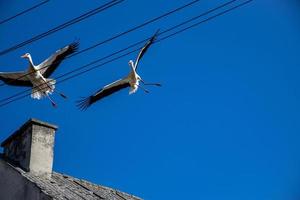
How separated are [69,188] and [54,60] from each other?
231cm

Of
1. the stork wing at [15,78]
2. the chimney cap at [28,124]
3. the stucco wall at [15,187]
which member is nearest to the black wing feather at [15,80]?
the stork wing at [15,78]

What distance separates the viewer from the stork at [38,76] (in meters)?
16.3

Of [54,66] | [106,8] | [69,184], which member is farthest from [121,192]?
[106,8]

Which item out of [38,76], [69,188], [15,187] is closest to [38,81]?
[38,76]

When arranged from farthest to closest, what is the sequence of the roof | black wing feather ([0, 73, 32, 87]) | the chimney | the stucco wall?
1. black wing feather ([0, 73, 32, 87])
2. the chimney
3. the roof
4. the stucco wall

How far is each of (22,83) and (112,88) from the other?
1.82m

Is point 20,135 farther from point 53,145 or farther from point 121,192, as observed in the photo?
point 121,192

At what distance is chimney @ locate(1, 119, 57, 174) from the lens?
1590 cm

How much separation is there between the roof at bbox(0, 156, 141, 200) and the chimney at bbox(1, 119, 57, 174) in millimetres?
217

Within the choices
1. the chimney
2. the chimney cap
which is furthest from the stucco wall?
the chimney cap

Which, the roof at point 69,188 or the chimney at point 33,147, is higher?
the chimney at point 33,147

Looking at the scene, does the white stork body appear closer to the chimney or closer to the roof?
the chimney

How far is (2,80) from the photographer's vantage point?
664 inches

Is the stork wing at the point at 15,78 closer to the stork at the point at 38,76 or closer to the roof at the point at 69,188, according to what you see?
the stork at the point at 38,76
